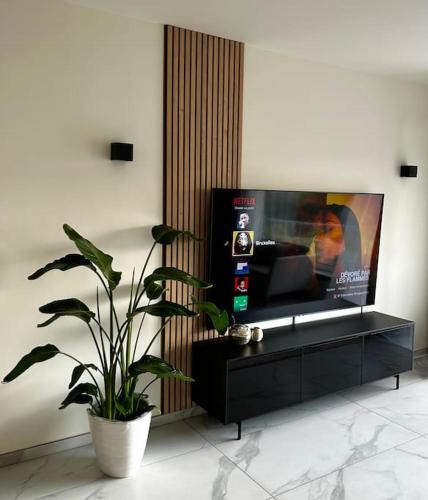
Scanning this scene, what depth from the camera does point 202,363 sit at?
3.32 metres

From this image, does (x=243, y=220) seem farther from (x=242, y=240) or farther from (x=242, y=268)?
(x=242, y=268)

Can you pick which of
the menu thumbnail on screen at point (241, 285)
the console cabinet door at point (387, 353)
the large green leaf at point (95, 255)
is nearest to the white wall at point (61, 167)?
the large green leaf at point (95, 255)

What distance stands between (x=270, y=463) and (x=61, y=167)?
83.1 inches

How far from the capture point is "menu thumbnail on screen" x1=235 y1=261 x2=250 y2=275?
3.41 meters

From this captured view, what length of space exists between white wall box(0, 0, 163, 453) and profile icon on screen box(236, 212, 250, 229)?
619 millimetres

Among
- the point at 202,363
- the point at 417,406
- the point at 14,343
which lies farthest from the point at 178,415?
the point at 417,406

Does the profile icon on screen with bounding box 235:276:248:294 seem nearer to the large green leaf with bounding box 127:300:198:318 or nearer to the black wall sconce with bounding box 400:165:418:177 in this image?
the large green leaf with bounding box 127:300:198:318

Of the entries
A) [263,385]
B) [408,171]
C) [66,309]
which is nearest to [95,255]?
[66,309]

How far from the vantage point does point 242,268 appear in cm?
343

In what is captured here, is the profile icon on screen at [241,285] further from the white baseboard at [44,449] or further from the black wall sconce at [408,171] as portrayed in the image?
the black wall sconce at [408,171]

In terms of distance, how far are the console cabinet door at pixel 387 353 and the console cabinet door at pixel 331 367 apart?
106 mm

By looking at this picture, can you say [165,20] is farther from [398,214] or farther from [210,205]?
[398,214]

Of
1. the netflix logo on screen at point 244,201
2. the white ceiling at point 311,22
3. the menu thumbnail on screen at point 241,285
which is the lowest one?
the menu thumbnail on screen at point 241,285

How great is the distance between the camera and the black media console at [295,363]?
10.3 feet
